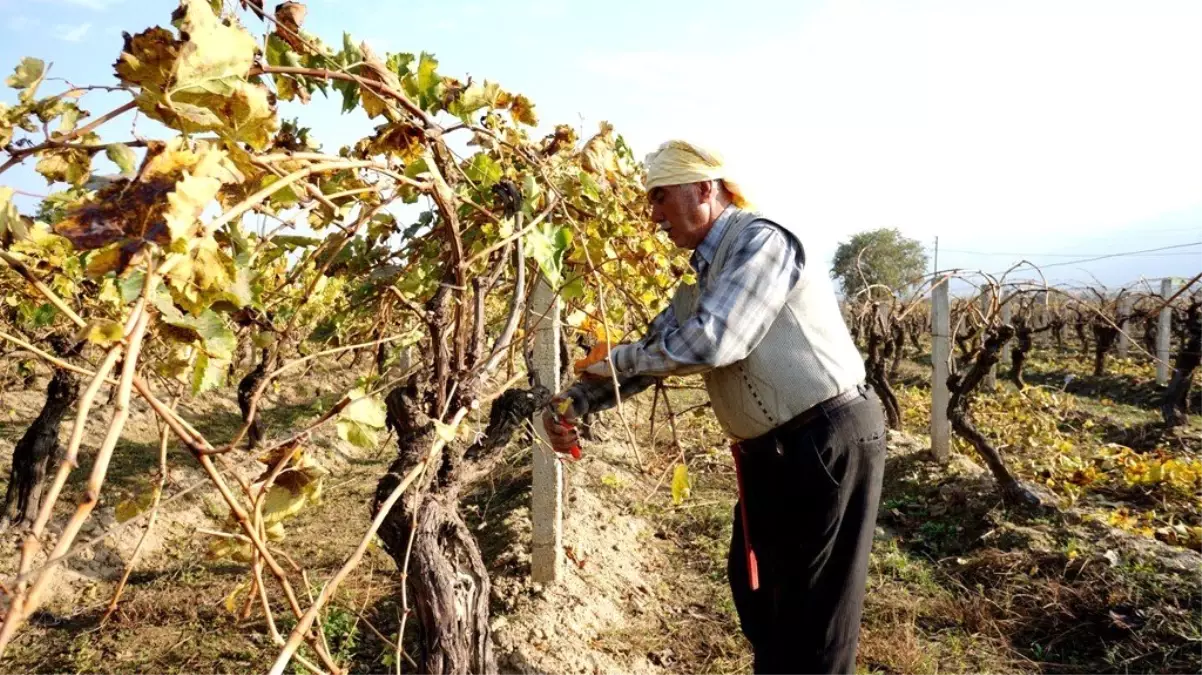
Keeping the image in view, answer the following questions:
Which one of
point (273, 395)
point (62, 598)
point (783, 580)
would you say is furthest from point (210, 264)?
point (273, 395)

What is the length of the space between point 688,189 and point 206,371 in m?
1.38

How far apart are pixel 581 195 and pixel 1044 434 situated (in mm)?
6435

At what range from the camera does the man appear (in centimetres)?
195

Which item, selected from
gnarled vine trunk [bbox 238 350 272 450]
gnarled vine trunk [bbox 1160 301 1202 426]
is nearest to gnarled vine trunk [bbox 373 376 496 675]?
gnarled vine trunk [bbox 238 350 272 450]

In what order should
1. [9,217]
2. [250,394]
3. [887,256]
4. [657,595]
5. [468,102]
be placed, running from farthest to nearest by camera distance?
1. [887,256]
2. [250,394]
3. [657,595]
4. [468,102]
5. [9,217]

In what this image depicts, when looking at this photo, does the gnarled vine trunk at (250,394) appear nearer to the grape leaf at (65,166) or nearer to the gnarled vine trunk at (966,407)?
the grape leaf at (65,166)

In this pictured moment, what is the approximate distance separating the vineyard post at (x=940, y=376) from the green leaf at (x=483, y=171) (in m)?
5.04

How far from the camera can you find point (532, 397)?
2.57 meters

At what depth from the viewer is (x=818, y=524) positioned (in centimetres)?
220

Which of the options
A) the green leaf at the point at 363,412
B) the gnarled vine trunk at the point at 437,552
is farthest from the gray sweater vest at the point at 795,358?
the green leaf at the point at 363,412

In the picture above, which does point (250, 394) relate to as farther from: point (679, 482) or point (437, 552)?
point (679, 482)

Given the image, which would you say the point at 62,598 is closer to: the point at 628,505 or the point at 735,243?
the point at 628,505

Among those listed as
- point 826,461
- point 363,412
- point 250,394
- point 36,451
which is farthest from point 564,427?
point 36,451

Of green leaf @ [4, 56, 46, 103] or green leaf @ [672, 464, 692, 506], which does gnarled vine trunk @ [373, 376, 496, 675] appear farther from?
green leaf @ [4, 56, 46, 103]
